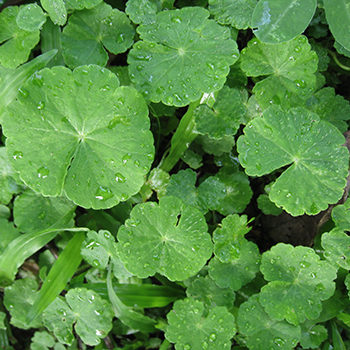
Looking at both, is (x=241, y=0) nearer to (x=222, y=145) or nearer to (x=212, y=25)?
(x=212, y=25)

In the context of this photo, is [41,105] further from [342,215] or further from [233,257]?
[342,215]

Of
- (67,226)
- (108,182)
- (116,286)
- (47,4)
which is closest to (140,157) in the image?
(108,182)

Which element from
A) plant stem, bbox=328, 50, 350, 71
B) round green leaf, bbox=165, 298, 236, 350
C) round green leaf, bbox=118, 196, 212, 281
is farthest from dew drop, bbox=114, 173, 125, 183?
plant stem, bbox=328, 50, 350, 71

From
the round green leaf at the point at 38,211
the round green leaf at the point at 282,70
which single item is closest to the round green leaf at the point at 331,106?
the round green leaf at the point at 282,70

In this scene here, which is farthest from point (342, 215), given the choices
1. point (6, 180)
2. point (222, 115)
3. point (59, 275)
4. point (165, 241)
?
point (6, 180)

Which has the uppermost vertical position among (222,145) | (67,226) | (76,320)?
A: (222,145)

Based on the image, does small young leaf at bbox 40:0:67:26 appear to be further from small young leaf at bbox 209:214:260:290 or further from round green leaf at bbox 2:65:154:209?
small young leaf at bbox 209:214:260:290
